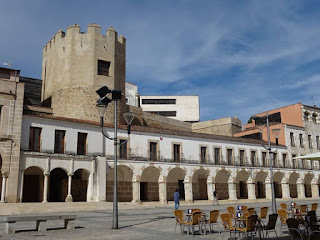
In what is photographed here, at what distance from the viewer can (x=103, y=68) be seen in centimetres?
3619

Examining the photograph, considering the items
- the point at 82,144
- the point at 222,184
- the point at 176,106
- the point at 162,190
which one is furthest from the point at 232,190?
the point at 176,106

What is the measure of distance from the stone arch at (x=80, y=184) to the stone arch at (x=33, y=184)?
2871 mm

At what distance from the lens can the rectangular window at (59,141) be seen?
26.9 m

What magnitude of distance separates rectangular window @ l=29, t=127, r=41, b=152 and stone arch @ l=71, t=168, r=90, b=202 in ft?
15.2

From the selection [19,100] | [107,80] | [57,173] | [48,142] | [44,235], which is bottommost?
[44,235]

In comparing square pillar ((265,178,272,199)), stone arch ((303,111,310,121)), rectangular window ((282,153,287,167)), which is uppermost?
stone arch ((303,111,310,121))

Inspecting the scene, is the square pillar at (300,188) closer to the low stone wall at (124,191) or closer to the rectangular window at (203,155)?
the rectangular window at (203,155)

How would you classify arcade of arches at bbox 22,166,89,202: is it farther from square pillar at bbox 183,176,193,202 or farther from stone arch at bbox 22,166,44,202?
square pillar at bbox 183,176,193,202

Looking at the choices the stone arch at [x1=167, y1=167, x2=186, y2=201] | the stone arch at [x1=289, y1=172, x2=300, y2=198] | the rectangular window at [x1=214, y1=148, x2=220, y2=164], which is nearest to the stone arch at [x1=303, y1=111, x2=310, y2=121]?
the stone arch at [x1=289, y1=172, x2=300, y2=198]

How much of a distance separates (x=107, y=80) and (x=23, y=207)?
18007 mm

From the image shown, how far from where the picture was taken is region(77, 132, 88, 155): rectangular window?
91.9ft

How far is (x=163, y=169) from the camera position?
3177cm

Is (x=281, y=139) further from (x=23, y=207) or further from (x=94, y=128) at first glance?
(x=23, y=207)

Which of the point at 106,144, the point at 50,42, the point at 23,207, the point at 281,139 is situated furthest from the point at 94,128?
the point at 281,139
